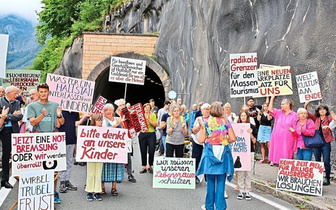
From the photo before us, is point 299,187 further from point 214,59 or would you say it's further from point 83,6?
point 83,6

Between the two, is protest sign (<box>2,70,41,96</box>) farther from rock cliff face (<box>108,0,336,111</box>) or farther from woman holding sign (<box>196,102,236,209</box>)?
woman holding sign (<box>196,102,236,209</box>)

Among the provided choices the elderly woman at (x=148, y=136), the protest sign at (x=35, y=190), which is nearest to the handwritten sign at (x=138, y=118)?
the elderly woman at (x=148, y=136)

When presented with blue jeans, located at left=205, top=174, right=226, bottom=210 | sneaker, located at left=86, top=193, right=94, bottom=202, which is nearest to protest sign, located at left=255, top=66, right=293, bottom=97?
blue jeans, located at left=205, top=174, right=226, bottom=210

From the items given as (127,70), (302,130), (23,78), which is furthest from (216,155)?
(23,78)

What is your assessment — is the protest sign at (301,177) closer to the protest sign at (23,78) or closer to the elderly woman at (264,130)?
the elderly woman at (264,130)

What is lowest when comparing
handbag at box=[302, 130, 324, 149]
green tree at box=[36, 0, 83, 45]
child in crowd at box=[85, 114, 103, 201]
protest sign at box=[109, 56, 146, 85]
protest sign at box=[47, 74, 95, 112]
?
child in crowd at box=[85, 114, 103, 201]

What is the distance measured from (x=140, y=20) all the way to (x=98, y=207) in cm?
2761

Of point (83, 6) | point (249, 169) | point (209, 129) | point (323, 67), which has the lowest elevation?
point (249, 169)

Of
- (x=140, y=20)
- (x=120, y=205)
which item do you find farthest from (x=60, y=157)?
(x=140, y=20)

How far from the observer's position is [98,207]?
763 cm

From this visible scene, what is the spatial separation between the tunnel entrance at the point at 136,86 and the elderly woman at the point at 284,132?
1798cm

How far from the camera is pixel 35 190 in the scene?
682 centimetres

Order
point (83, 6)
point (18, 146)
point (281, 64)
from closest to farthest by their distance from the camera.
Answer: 1. point (18, 146)
2. point (281, 64)
3. point (83, 6)

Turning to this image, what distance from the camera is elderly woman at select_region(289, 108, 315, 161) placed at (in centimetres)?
921
